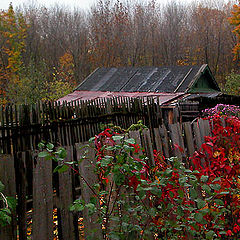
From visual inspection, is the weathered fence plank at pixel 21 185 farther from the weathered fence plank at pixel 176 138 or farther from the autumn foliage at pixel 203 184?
the weathered fence plank at pixel 176 138

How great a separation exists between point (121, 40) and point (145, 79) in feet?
48.0

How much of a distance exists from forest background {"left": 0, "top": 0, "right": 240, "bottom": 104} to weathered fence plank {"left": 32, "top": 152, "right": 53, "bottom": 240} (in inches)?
1068

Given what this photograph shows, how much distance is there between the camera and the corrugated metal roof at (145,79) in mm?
15922

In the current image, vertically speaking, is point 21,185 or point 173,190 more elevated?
point 21,185

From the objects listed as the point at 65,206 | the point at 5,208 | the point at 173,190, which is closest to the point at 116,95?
the point at 173,190

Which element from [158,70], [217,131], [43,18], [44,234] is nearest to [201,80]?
[158,70]

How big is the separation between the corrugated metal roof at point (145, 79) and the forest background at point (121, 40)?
35.7ft

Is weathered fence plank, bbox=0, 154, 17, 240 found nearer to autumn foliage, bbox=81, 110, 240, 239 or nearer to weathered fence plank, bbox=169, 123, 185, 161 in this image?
autumn foliage, bbox=81, 110, 240, 239

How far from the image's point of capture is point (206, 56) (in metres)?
31.1

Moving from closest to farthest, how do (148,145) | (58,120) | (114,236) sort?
(114,236), (148,145), (58,120)

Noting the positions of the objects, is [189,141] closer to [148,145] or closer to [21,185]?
[148,145]

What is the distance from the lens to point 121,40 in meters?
30.6

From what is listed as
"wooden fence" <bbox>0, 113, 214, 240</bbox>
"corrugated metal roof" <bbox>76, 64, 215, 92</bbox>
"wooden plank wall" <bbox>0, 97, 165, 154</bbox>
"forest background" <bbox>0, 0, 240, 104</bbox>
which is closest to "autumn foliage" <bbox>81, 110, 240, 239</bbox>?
"wooden fence" <bbox>0, 113, 214, 240</bbox>

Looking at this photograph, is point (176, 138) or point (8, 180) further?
point (176, 138)
